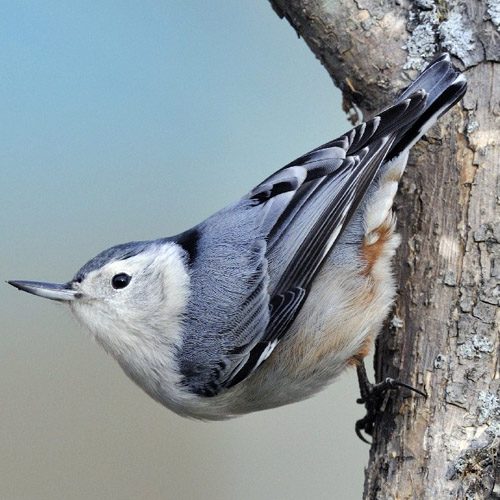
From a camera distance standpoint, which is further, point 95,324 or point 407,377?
point 95,324

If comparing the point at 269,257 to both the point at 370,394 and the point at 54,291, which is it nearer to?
the point at 370,394

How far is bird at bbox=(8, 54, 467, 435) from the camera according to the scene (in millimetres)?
2057

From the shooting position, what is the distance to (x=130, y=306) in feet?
7.02

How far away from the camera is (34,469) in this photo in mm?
2996

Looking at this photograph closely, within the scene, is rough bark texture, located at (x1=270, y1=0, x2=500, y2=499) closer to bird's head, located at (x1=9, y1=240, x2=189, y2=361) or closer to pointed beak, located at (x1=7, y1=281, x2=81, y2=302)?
bird's head, located at (x1=9, y1=240, x2=189, y2=361)

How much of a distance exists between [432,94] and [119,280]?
88 centimetres

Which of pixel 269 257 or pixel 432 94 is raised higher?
pixel 432 94

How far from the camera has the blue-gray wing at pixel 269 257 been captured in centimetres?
205

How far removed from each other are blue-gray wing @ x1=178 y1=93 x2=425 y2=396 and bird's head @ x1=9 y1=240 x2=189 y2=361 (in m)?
0.06

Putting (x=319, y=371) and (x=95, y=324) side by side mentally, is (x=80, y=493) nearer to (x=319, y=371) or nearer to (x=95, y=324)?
(x=95, y=324)

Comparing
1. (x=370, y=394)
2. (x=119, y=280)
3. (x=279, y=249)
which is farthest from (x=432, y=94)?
(x=119, y=280)

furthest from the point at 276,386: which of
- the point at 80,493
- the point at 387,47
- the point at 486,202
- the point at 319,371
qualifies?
the point at 80,493

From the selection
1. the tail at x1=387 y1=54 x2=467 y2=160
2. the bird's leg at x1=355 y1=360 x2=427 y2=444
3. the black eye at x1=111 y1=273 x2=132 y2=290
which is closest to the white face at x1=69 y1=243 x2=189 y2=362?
the black eye at x1=111 y1=273 x2=132 y2=290

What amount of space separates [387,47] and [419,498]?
106cm
